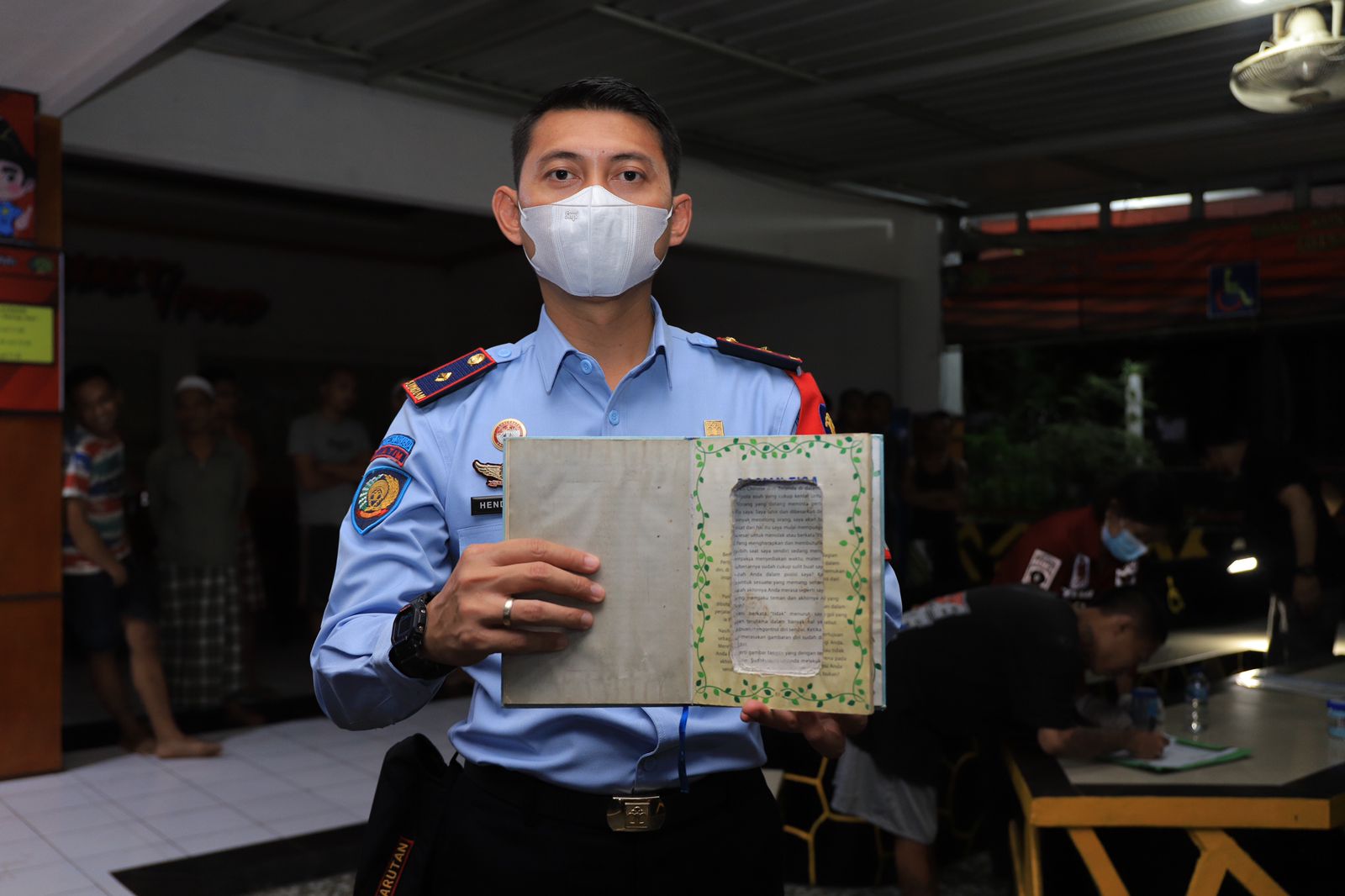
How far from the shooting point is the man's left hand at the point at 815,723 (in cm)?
106

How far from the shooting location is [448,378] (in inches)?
52.8

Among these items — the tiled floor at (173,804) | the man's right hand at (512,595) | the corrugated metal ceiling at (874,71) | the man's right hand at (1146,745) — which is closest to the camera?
the man's right hand at (512,595)

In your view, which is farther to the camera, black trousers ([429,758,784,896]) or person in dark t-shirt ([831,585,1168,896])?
person in dark t-shirt ([831,585,1168,896])

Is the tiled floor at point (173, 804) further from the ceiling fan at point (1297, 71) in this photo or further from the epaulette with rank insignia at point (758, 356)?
the ceiling fan at point (1297, 71)

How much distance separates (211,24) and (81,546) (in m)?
2.16

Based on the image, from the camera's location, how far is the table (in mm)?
2379

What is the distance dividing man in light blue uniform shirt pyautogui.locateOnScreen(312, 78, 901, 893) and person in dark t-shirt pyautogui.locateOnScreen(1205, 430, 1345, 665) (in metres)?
3.93

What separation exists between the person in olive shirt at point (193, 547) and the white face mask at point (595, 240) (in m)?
4.12

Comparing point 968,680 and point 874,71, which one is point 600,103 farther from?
point 874,71

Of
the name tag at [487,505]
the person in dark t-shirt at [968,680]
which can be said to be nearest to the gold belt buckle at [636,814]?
the name tag at [487,505]

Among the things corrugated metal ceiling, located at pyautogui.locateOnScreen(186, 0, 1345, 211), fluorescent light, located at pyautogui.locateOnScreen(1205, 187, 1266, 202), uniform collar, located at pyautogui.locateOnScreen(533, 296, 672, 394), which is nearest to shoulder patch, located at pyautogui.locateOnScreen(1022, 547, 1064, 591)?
corrugated metal ceiling, located at pyautogui.locateOnScreen(186, 0, 1345, 211)

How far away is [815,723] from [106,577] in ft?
13.7

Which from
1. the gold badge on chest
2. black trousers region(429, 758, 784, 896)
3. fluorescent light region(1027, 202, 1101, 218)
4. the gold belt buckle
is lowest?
black trousers region(429, 758, 784, 896)

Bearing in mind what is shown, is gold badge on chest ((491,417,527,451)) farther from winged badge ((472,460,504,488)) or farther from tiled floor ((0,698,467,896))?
tiled floor ((0,698,467,896))
